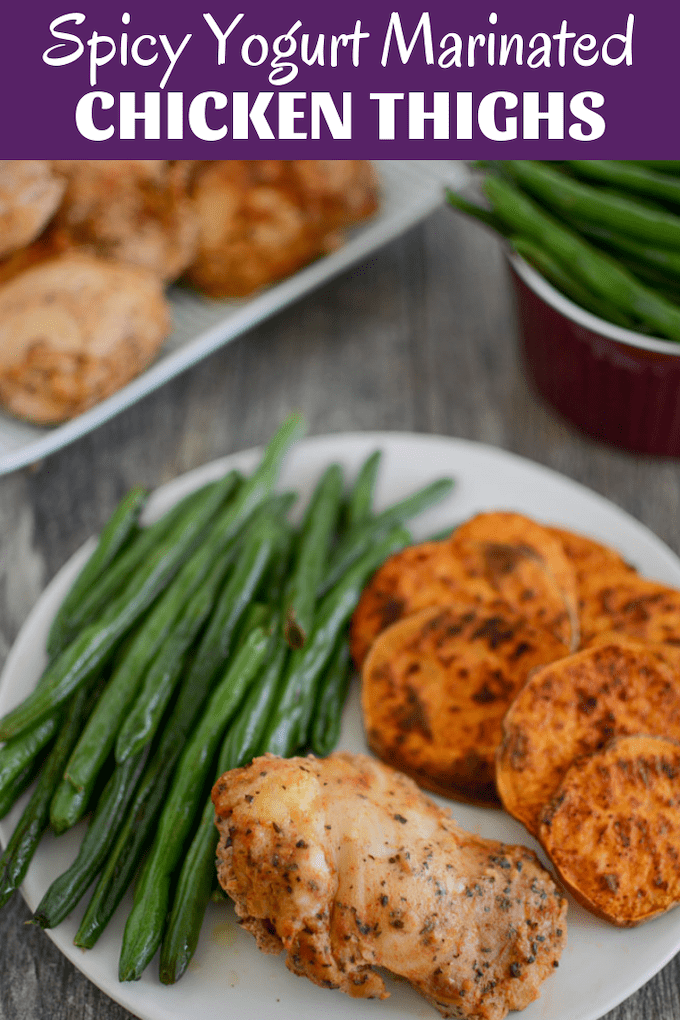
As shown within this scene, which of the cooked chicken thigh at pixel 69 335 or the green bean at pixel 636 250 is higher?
the green bean at pixel 636 250

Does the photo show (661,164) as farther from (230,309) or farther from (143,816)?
(143,816)

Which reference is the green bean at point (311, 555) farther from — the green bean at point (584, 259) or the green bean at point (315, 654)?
the green bean at point (584, 259)

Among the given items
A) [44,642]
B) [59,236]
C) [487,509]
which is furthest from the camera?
[59,236]

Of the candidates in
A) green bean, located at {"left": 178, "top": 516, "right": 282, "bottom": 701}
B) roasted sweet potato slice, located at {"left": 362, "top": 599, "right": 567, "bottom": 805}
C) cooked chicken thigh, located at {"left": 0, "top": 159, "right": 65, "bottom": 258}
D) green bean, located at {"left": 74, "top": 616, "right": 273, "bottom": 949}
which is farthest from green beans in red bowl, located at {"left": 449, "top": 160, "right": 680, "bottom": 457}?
green bean, located at {"left": 74, "top": 616, "right": 273, "bottom": 949}

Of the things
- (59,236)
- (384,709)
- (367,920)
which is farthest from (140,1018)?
(59,236)

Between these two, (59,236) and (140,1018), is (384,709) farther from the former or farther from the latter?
(59,236)

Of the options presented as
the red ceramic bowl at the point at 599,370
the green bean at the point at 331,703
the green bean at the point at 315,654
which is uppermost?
the red ceramic bowl at the point at 599,370

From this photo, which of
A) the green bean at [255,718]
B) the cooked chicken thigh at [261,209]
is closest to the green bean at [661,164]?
the cooked chicken thigh at [261,209]
